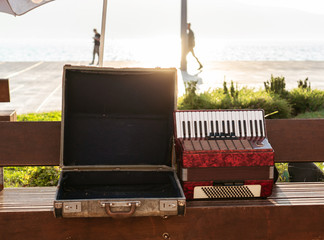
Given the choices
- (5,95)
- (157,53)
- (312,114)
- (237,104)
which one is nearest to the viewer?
(5,95)

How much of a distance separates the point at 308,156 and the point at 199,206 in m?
1.06

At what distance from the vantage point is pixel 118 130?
2805 mm

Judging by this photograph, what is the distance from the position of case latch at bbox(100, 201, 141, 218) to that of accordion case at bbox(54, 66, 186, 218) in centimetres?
36

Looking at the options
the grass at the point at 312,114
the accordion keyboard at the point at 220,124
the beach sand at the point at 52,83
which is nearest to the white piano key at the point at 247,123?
the accordion keyboard at the point at 220,124

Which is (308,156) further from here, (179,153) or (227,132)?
(179,153)

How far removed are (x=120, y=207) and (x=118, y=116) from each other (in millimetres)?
756

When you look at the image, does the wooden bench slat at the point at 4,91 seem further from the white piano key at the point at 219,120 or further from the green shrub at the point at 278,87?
A: the green shrub at the point at 278,87

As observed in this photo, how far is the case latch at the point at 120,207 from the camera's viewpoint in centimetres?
221

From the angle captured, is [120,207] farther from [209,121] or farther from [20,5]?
[20,5]

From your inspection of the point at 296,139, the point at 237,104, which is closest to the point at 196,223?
the point at 296,139

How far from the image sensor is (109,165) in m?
2.71

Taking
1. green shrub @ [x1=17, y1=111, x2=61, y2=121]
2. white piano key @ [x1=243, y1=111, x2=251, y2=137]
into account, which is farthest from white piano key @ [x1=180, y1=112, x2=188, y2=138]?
green shrub @ [x1=17, y1=111, x2=61, y2=121]

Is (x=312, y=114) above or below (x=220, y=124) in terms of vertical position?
below

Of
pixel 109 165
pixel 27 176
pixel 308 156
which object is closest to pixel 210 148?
pixel 109 165
